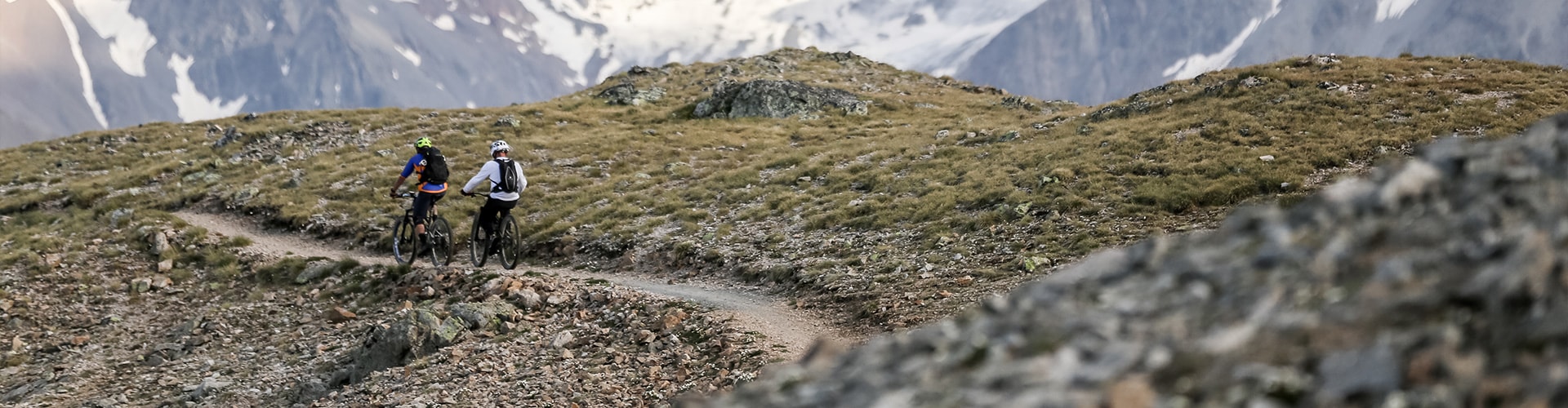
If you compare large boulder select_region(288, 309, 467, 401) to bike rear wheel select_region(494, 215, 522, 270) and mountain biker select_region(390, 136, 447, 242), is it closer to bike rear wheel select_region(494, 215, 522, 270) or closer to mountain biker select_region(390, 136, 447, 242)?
bike rear wheel select_region(494, 215, 522, 270)

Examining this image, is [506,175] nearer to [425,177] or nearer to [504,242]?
[504,242]

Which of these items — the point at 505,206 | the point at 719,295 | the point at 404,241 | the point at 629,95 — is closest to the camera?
the point at 719,295

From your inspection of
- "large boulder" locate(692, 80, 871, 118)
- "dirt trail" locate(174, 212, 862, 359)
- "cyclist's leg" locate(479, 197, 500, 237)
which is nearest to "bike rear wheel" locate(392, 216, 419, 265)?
"dirt trail" locate(174, 212, 862, 359)

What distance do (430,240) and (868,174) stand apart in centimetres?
1400

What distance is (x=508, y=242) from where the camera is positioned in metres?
19.8

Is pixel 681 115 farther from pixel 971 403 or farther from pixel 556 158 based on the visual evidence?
pixel 971 403

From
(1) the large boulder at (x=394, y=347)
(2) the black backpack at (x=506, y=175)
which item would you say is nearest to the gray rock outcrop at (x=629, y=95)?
(2) the black backpack at (x=506, y=175)

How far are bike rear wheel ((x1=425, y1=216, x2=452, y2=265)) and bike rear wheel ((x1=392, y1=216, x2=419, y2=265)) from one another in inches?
38.0

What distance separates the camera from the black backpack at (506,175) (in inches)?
731

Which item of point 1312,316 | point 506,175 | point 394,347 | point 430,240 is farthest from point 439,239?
point 1312,316

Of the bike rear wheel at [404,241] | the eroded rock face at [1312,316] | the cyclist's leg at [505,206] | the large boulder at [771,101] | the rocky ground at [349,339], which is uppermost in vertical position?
the large boulder at [771,101]

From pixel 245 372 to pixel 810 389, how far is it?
16.9 m

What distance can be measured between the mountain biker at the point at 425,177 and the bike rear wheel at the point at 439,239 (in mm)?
287

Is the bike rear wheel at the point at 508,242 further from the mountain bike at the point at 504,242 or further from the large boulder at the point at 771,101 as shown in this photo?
the large boulder at the point at 771,101
